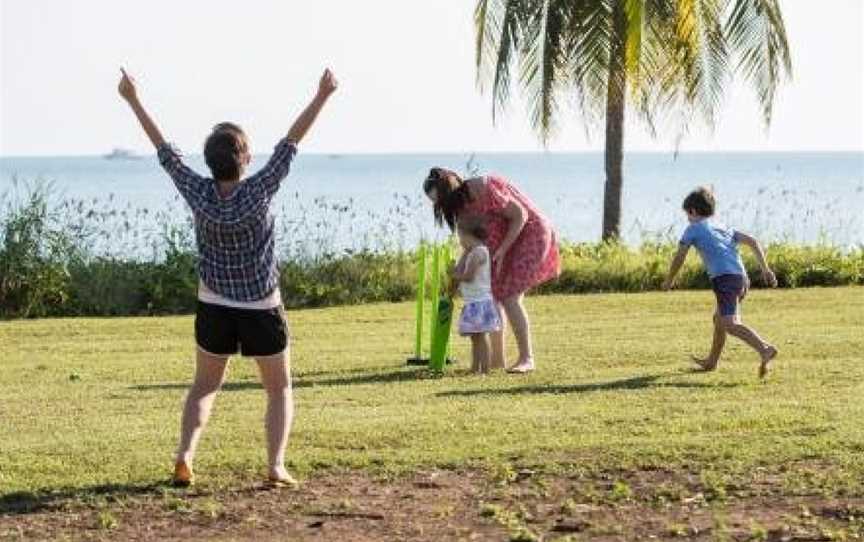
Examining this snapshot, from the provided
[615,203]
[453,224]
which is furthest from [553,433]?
[615,203]

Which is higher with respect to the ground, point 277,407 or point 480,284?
point 480,284

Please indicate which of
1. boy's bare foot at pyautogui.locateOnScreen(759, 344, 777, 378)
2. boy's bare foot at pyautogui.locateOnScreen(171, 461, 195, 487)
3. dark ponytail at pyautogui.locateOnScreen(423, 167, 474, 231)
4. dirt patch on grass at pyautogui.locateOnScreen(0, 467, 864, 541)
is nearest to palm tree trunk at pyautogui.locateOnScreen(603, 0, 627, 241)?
dark ponytail at pyautogui.locateOnScreen(423, 167, 474, 231)

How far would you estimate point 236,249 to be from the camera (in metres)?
7.78

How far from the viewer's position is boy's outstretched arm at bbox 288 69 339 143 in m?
7.84

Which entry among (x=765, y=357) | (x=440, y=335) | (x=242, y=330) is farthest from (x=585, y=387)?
(x=242, y=330)

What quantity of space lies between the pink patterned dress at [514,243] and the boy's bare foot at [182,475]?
14.5 feet

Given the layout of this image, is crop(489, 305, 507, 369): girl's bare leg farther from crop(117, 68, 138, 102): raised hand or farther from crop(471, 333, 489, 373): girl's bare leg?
crop(117, 68, 138, 102): raised hand

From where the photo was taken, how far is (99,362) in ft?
44.4

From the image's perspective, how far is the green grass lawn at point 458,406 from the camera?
28.3 ft

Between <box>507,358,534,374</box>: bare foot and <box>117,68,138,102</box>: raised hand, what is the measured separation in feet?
15.7

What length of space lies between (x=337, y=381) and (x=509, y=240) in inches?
57.4

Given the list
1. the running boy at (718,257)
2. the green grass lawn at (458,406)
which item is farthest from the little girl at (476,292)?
the running boy at (718,257)

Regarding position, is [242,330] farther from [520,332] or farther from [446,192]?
[520,332]

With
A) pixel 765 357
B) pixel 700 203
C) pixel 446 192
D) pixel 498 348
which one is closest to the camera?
pixel 765 357
